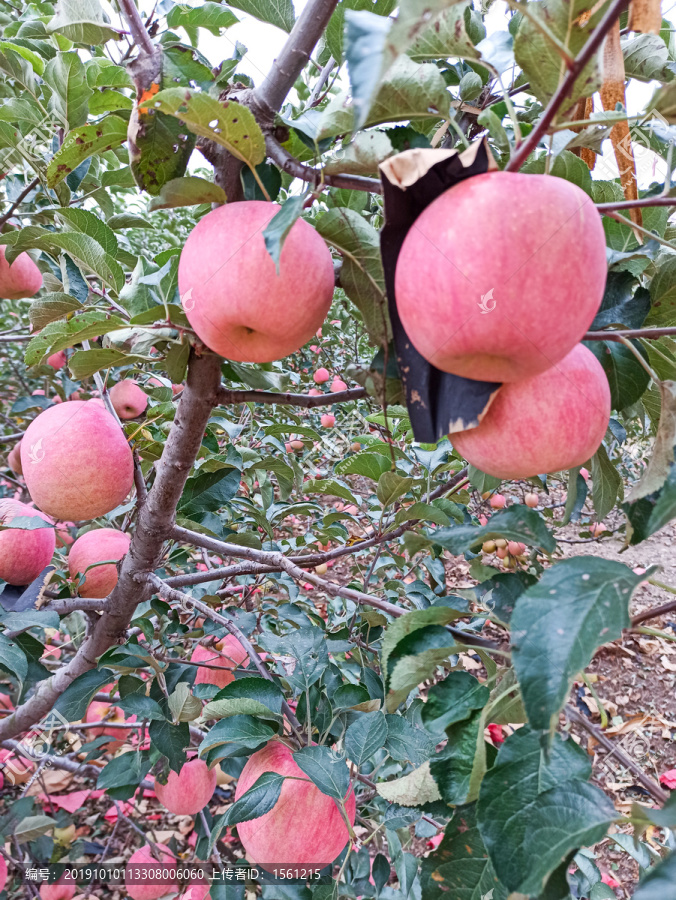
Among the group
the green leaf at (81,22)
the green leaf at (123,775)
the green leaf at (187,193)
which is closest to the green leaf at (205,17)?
the green leaf at (81,22)

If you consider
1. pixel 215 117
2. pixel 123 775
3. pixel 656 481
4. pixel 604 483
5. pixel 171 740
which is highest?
pixel 215 117

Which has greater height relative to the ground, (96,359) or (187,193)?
(187,193)

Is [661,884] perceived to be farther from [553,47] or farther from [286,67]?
[286,67]

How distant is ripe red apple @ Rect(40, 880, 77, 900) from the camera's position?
1548 mm

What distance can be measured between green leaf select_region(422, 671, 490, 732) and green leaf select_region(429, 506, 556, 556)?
144 mm

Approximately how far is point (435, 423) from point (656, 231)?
513 mm

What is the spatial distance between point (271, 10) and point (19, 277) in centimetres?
138

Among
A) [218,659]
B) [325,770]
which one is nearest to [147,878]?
[218,659]

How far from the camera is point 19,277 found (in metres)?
1.73

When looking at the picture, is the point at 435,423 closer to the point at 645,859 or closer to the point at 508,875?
the point at 508,875

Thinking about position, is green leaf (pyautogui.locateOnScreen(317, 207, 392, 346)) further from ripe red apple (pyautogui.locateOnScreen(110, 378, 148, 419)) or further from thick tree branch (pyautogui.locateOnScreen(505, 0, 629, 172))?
ripe red apple (pyautogui.locateOnScreen(110, 378, 148, 419))

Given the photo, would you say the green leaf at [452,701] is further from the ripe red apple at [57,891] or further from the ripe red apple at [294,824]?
the ripe red apple at [57,891]

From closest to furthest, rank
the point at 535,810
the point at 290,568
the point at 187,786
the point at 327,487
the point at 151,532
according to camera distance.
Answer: the point at 535,810, the point at 290,568, the point at 151,532, the point at 327,487, the point at 187,786

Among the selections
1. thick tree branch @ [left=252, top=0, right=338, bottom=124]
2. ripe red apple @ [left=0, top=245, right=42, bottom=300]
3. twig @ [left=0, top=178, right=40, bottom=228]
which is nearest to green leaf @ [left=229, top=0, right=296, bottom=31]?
thick tree branch @ [left=252, top=0, right=338, bottom=124]
